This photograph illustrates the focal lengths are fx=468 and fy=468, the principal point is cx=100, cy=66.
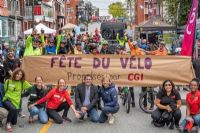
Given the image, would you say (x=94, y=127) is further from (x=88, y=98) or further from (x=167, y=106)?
(x=167, y=106)

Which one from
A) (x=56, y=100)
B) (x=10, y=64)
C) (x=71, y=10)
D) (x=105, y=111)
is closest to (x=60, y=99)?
(x=56, y=100)

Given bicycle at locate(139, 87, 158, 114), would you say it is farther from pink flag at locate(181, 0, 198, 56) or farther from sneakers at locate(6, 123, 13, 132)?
sneakers at locate(6, 123, 13, 132)

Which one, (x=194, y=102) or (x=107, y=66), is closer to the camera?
(x=194, y=102)

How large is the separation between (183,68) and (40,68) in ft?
12.4

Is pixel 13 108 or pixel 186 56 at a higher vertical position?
pixel 186 56

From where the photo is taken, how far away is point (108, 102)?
35.7ft

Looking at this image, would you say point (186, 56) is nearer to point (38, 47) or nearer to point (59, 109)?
point (59, 109)

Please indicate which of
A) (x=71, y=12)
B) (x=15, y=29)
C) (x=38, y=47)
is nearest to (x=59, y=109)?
(x=38, y=47)

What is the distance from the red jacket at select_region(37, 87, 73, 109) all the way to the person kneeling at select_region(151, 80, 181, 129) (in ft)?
6.73

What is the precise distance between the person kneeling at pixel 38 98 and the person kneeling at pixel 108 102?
1.33m

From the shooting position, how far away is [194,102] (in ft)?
32.4

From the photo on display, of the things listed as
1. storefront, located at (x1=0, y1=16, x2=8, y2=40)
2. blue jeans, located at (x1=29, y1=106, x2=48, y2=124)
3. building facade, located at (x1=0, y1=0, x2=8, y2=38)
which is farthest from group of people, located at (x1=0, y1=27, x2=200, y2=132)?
building facade, located at (x1=0, y1=0, x2=8, y2=38)

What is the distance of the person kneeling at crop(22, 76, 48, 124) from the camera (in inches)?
420

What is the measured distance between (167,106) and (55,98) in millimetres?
2582
